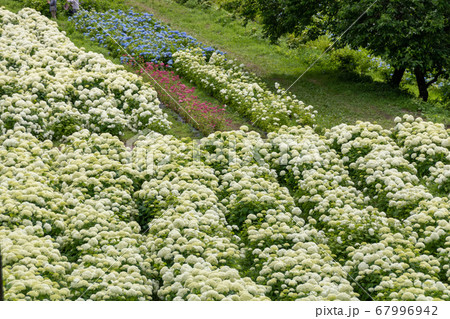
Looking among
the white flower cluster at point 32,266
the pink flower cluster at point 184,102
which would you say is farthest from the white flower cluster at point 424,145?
the white flower cluster at point 32,266

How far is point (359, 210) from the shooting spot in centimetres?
834

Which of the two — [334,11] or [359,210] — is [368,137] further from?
[334,11]

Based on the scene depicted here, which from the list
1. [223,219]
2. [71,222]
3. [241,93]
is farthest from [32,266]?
[241,93]

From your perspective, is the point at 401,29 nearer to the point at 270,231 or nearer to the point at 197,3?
the point at 270,231

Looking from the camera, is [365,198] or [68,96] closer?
[365,198]

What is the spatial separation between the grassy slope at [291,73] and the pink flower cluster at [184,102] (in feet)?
8.87

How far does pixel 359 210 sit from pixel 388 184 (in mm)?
965

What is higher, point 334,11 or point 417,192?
point 334,11

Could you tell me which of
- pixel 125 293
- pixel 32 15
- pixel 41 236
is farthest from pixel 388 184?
pixel 32 15

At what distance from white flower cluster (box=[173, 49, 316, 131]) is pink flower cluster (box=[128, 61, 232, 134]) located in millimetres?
420

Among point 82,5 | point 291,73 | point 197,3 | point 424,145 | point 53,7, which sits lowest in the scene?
point 291,73

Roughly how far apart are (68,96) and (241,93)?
4.40m

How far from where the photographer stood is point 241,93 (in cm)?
1391

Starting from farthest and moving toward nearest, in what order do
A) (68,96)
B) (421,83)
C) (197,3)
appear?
(197,3), (421,83), (68,96)
